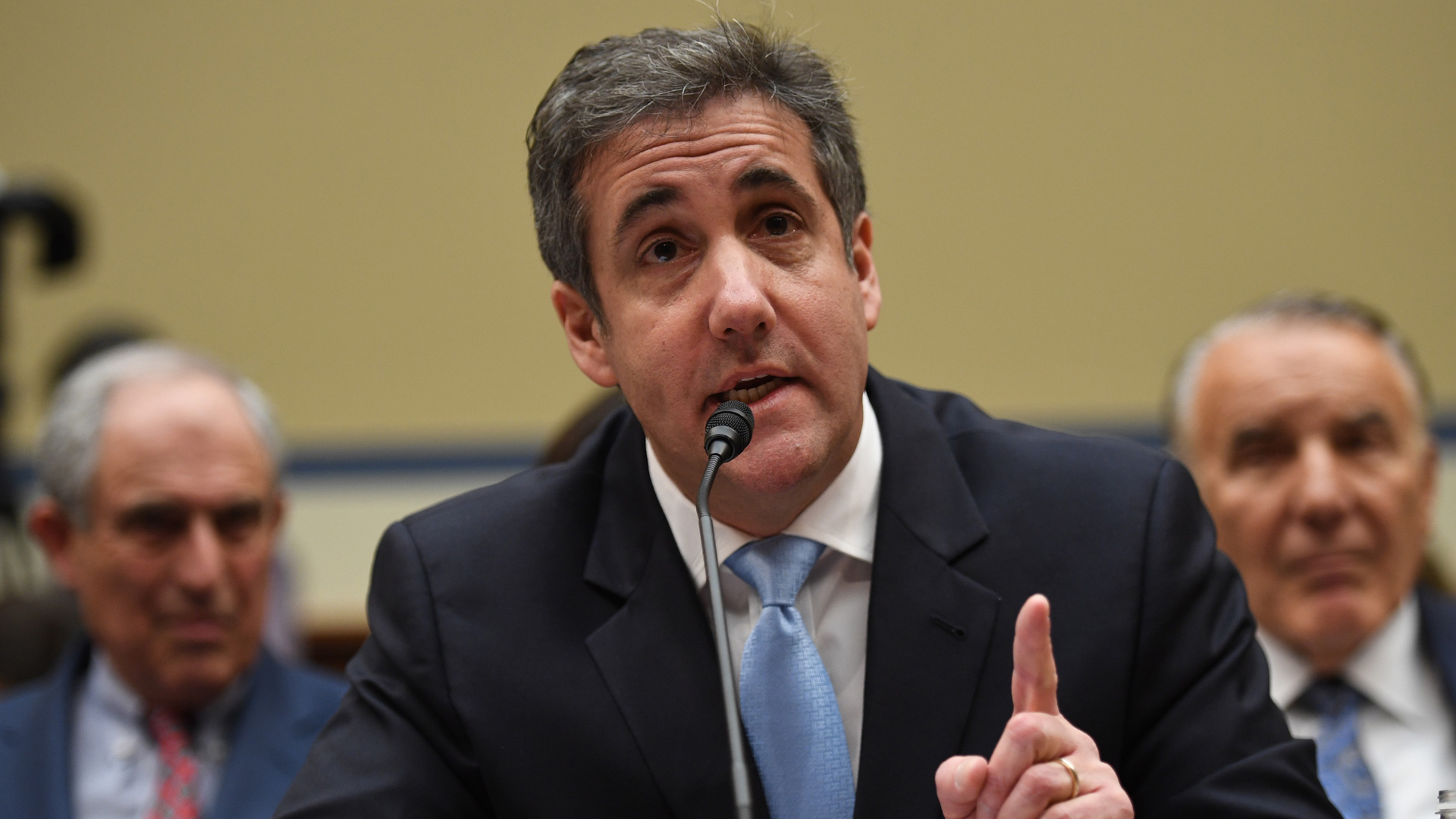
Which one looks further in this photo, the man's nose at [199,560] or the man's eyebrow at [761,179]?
the man's nose at [199,560]

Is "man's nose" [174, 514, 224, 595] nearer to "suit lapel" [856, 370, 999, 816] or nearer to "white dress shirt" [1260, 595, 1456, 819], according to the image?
"suit lapel" [856, 370, 999, 816]

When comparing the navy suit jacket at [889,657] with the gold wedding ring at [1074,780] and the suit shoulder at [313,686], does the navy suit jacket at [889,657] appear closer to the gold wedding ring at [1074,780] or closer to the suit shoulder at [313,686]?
the gold wedding ring at [1074,780]

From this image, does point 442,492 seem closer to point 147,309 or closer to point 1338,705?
point 147,309

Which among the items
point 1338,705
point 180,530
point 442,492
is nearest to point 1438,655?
point 1338,705

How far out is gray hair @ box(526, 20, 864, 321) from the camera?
1.64 metres

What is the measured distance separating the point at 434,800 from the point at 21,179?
173 inches

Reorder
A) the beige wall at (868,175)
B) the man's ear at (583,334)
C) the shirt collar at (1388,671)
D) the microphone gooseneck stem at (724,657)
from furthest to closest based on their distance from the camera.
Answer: the beige wall at (868,175), the shirt collar at (1388,671), the man's ear at (583,334), the microphone gooseneck stem at (724,657)

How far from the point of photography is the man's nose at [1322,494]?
2.29 metres

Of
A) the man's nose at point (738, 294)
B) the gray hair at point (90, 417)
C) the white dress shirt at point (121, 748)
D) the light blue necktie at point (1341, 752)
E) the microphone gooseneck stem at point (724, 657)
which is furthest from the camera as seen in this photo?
the gray hair at point (90, 417)

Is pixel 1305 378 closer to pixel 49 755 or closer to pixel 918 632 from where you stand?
pixel 918 632

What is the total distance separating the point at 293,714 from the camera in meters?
2.48

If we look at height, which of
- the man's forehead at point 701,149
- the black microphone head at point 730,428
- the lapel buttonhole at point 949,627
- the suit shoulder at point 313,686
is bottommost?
the suit shoulder at point 313,686

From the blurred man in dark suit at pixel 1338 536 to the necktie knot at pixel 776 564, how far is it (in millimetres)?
996

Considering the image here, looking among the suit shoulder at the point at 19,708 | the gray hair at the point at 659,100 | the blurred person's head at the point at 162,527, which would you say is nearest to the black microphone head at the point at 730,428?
the gray hair at the point at 659,100
